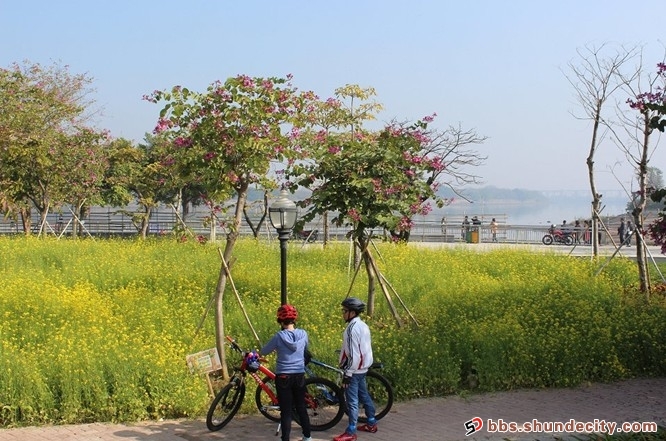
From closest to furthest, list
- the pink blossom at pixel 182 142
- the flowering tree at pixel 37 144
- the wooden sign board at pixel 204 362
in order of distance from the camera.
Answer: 1. the wooden sign board at pixel 204 362
2. the pink blossom at pixel 182 142
3. the flowering tree at pixel 37 144

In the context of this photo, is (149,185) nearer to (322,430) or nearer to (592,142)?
(592,142)

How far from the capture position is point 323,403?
8.43 meters

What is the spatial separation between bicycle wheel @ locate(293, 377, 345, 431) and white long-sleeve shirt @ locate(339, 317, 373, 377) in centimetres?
43

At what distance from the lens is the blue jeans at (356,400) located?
25.6ft

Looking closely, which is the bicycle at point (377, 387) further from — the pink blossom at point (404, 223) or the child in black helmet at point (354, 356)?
the pink blossom at point (404, 223)

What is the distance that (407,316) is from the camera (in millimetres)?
12367

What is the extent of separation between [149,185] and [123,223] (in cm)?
670

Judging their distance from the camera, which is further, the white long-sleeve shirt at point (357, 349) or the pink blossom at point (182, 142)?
the pink blossom at point (182, 142)

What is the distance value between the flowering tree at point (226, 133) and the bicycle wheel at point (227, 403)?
164 centimetres

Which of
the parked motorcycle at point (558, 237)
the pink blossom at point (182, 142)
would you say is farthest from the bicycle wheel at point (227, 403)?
the parked motorcycle at point (558, 237)

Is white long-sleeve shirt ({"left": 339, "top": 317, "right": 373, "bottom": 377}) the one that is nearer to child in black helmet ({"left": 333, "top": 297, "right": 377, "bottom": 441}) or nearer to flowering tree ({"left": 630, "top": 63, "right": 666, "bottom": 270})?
child in black helmet ({"left": 333, "top": 297, "right": 377, "bottom": 441})

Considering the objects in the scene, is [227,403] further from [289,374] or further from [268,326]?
[268,326]

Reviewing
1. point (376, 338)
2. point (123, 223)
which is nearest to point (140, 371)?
point (376, 338)

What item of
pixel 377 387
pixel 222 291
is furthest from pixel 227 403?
pixel 222 291
